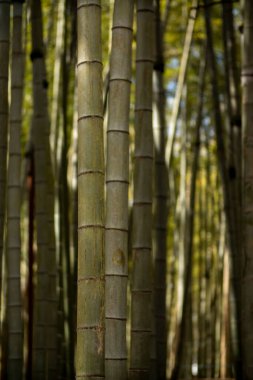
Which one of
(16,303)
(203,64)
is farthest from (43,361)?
(203,64)

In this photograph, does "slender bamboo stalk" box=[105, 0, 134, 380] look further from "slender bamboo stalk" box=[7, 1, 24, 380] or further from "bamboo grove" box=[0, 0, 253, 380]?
"slender bamboo stalk" box=[7, 1, 24, 380]

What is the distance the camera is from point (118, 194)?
2.64 m

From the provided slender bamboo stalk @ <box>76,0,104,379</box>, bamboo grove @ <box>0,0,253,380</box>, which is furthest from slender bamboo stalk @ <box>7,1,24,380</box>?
slender bamboo stalk @ <box>76,0,104,379</box>

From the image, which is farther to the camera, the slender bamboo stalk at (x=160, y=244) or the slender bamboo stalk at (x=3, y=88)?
the slender bamboo stalk at (x=160, y=244)

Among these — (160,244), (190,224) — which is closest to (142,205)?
(160,244)

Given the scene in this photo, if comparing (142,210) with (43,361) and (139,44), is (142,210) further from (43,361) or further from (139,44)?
(43,361)

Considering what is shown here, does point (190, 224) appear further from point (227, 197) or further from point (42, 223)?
point (42, 223)

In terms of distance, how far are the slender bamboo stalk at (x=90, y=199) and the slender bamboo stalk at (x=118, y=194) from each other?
0.15m

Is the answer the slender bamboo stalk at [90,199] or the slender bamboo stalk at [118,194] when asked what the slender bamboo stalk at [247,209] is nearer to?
the slender bamboo stalk at [118,194]

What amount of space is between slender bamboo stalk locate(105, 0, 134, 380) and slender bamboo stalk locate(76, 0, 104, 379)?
0.50 ft

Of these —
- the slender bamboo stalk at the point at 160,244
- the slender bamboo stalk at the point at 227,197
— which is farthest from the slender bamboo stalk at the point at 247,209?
the slender bamboo stalk at the point at 227,197

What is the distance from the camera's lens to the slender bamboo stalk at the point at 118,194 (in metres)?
2.60

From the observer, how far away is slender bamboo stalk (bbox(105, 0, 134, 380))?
2602 mm

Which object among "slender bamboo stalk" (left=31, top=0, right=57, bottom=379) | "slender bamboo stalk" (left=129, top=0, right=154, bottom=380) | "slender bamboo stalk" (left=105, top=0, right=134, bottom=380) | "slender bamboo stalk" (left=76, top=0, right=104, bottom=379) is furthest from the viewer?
"slender bamboo stalk" (left=31, top=0, right=57, bottom=379)
